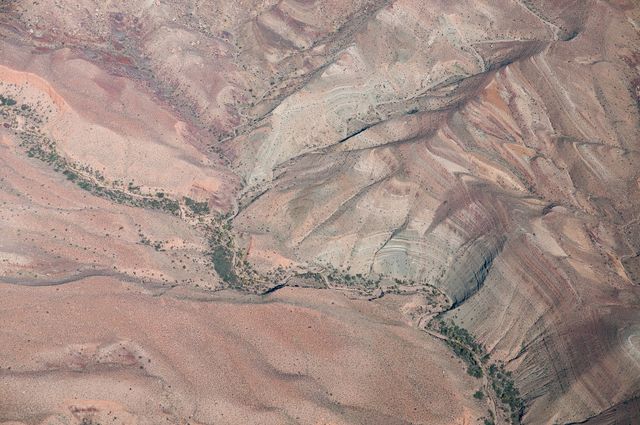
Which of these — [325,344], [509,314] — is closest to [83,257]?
[325,344]

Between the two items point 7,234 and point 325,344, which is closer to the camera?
point 325,344

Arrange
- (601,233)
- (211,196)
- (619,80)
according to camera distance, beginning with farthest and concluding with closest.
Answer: (619,80) → (211,196) → (601,233)

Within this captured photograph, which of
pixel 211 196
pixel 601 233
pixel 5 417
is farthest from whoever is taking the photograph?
pixel 211 196

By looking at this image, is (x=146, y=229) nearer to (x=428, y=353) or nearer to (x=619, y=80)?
(x=428, y=353)

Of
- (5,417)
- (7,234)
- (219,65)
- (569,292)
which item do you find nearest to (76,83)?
(219,65)

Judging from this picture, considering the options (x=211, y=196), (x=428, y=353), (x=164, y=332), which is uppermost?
(x=211, y=196)

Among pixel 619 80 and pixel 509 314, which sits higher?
pixel 619 80
